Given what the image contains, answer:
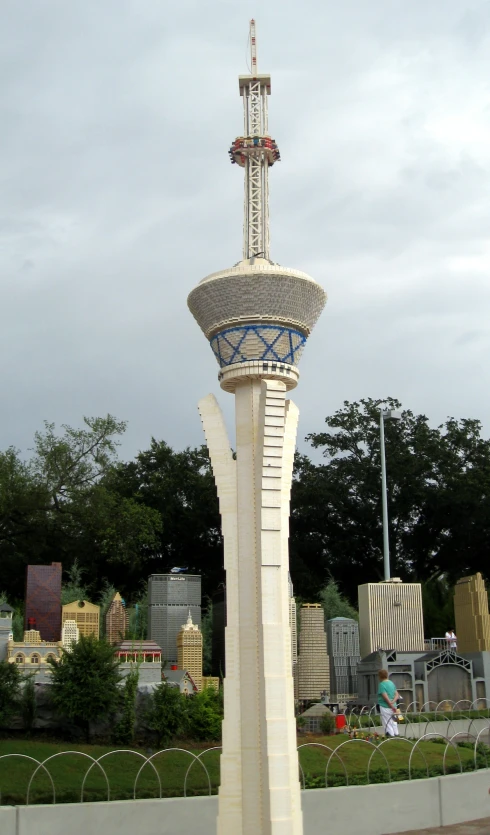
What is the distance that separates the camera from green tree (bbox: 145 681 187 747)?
20.7 m

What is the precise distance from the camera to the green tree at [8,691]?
2067cm

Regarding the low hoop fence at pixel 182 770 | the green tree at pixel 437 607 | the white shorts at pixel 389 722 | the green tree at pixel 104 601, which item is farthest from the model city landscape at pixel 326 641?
the white shorts at pixel 389 722

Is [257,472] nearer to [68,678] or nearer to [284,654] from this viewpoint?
[284,654]

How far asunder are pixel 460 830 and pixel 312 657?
20.3m

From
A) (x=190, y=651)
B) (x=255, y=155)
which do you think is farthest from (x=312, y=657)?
(x=255, y=155)

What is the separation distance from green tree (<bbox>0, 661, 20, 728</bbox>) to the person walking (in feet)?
28.5

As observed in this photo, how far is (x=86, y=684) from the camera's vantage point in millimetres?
21000

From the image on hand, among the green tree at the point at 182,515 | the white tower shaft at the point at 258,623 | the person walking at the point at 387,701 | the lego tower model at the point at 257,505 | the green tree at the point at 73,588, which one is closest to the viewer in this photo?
the white tower shaft at the point at 258,623

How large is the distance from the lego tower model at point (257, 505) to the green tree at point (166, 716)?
9824 millimetres

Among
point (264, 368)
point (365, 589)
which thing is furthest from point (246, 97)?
point (365, 589)

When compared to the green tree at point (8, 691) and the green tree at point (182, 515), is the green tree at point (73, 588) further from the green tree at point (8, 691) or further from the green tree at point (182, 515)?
the green tree at point (8, 691)

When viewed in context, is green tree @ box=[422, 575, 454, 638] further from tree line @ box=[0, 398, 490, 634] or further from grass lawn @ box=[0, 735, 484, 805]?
grass lawn @ box=[0, 735, 484, 805]

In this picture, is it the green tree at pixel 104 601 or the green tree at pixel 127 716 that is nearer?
the green tree at pixel 127 716

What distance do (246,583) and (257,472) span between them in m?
1.48
